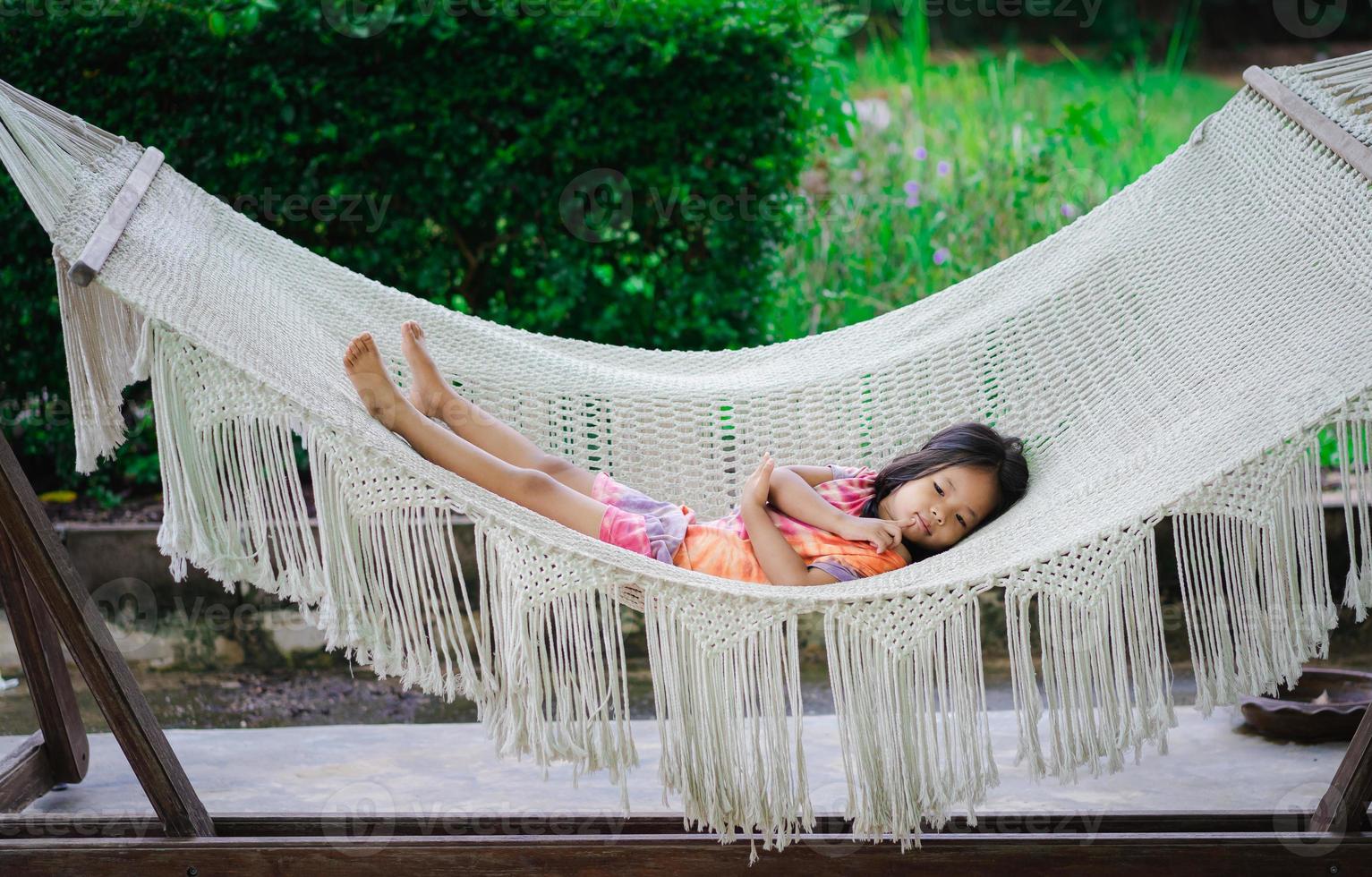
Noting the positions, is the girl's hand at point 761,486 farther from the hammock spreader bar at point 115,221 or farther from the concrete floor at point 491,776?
the hammock spreader bar at point 115,221

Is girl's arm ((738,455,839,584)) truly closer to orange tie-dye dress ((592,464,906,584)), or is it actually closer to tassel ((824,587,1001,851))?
orange tie-dye dress ((592,464,906,584))

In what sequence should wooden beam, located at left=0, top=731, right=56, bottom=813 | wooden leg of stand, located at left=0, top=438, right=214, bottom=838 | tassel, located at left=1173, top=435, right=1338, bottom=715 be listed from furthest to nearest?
wooden beam, located at left=0, top=731, right=56, bottom=813 → wooden leg of stand, located at left=0, top=438, right=214, bottom=838 → tassel, located at left=1173, top=435, right=1338, bottom=715

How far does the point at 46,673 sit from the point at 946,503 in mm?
1364

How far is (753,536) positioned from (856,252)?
1.95m

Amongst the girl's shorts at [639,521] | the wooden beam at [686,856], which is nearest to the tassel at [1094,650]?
the wooden beam at [686,856]

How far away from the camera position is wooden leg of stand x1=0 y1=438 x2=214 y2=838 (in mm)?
1497

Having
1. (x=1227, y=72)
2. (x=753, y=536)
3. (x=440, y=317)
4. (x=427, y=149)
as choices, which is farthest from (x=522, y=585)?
(x=1227, y=72)

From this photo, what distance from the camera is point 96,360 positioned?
61.6 inches

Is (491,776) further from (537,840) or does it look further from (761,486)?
(761,486)

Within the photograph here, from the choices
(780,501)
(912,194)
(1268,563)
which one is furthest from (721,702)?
(912,194)

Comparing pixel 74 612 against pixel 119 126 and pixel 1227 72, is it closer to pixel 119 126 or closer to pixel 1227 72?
pixel 119 126

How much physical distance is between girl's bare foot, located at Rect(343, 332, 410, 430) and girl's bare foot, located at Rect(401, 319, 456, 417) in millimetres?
152

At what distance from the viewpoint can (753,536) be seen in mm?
1768

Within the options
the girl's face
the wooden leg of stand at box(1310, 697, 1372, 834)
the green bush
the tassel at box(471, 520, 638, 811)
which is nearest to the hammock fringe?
the wooden leg of stand at box(1310, 697, 1372, 834)
